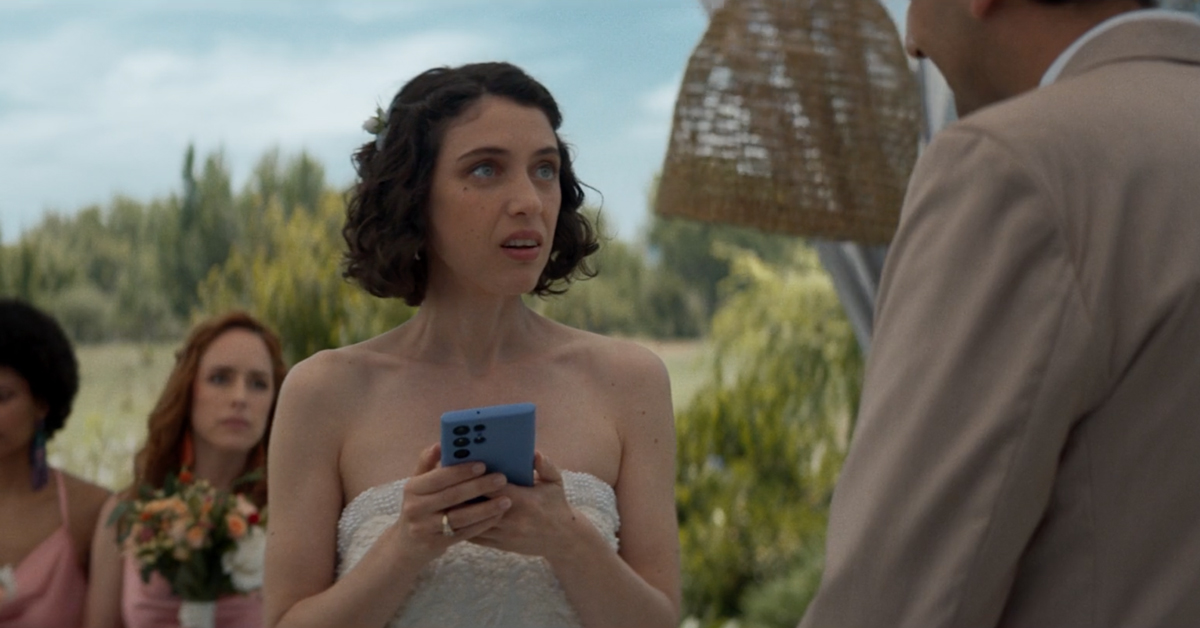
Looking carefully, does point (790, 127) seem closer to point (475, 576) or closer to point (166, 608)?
point (475, 576)

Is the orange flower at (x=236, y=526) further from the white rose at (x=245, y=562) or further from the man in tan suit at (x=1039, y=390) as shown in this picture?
the man in tan suit at (x=1039, y=390)

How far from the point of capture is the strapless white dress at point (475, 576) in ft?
5.99

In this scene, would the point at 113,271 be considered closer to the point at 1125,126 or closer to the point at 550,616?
the point at 550,616

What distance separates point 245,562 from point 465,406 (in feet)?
5.21

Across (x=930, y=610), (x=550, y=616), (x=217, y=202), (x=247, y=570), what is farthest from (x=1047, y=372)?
(x=217, y=202)

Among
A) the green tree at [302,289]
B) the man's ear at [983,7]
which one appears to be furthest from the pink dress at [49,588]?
the man's ear at [983,7]

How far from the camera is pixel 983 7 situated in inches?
42.4

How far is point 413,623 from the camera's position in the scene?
1830 mm

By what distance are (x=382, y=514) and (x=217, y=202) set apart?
481 centimetres

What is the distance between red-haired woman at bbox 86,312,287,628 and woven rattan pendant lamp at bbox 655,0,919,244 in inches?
51.4

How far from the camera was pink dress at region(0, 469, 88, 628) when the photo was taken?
11.6 ft

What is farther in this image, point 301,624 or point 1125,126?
point 301,624

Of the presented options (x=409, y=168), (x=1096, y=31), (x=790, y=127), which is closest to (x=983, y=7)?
(x=1096, y=31)

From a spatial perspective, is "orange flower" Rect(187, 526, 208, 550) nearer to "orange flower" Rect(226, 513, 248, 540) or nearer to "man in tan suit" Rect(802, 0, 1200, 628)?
"orange flower" Rect(226, 513, 248, 540)
